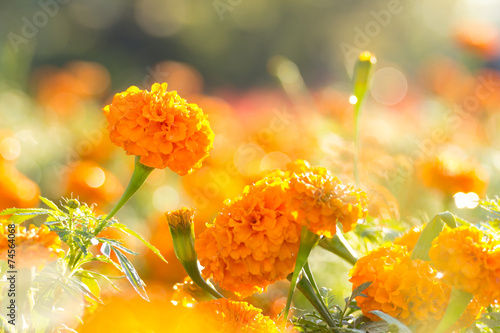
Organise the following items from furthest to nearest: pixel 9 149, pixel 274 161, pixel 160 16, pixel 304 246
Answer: pixel 160 16 → pixel 9 149 → pixel 274 161 → pixel 304 246

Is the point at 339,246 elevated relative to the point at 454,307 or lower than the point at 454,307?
elevated

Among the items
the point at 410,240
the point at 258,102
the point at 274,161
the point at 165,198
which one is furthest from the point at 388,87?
the point at 410,240

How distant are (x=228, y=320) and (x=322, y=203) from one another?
193 mm

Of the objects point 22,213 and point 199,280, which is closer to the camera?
point 22,213

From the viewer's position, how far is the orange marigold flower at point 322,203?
0.78 meters

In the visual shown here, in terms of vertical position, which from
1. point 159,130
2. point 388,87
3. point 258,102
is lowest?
point 159,130

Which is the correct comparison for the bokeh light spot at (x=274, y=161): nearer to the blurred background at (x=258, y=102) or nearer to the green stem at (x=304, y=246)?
the blurred background at (x=258, y=102)

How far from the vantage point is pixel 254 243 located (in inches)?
32.9

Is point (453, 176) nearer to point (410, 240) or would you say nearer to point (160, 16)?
point (410, 240)

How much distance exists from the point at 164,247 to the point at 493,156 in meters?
1.32

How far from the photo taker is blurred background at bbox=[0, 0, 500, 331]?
1.77 metres

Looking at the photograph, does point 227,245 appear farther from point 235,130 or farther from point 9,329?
point 235,130

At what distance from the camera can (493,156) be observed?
2283mm

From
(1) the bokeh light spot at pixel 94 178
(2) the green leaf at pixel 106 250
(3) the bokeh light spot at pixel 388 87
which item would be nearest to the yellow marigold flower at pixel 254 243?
(2) the green leaf at pixel 106 250
